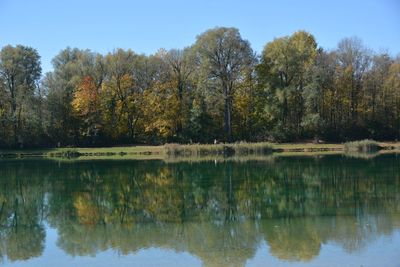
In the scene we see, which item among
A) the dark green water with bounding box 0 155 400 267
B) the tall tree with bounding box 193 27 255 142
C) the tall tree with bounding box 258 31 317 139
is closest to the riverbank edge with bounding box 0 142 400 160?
the tall tree with bounding box 258 31 317 139

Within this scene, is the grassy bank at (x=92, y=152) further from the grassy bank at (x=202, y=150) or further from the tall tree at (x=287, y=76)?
the tall tree at (x=287, y=76)

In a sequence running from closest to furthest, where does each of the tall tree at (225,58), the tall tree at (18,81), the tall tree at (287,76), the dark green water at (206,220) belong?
the dark green water at (206,220)
the tall tree at (225,58)
the tall tree at (287,76)
the tall tree at (18,81)

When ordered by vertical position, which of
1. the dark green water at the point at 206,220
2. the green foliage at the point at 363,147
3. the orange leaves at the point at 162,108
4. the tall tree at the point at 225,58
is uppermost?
the tall tree at the point at 225,58

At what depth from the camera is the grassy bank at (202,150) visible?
167 ft

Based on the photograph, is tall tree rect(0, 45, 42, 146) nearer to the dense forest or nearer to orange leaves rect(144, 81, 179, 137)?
the dense forest

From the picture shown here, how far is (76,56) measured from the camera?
238 feet

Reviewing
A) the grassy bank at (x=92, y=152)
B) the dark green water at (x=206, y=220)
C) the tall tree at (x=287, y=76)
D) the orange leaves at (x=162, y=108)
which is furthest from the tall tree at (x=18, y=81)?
the dark green water at (x=206, y=220)

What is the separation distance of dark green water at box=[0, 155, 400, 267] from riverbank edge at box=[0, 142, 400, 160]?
20926 millimetres

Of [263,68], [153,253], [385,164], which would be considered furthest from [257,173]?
[263,68]

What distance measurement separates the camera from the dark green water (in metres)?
12.3

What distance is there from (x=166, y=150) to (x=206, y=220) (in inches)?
1397

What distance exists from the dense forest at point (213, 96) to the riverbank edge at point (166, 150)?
381cm

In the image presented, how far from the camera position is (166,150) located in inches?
2050

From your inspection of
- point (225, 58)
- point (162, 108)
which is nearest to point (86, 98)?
point (162, 108)
